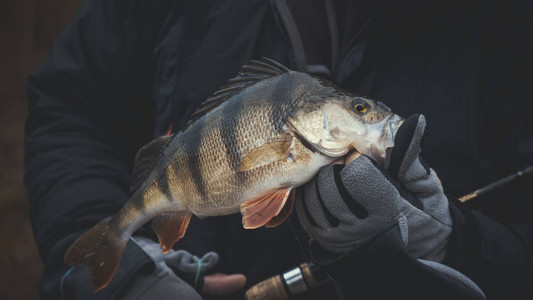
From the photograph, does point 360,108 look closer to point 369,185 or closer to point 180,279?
point 369,185

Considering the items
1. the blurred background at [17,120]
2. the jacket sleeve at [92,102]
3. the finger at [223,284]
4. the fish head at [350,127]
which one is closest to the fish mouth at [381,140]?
the fish head at [350,127]

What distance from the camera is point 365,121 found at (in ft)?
3.06

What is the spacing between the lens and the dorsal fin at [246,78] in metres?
1.04

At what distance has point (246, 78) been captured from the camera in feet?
3.42

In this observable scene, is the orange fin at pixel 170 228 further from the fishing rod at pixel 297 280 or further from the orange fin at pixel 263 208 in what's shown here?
the fishing rod at pixel 297 280

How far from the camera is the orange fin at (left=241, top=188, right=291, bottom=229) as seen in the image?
93cm

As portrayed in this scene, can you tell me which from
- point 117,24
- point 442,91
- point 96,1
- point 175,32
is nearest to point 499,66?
point 442,91

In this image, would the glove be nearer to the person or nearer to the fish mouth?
the person

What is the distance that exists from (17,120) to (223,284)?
2226mm

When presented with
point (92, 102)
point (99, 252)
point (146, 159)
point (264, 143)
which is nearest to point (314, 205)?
point (264, 143)

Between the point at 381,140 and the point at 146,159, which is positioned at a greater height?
the point at 381,140

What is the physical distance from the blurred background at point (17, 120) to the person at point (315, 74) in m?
1.46

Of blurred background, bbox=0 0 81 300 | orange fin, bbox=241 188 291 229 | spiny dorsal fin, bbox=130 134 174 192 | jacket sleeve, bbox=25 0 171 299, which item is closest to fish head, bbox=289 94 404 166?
orange fin, bbox=241 188 291 229

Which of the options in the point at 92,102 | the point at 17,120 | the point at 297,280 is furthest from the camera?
the point at 17,120
